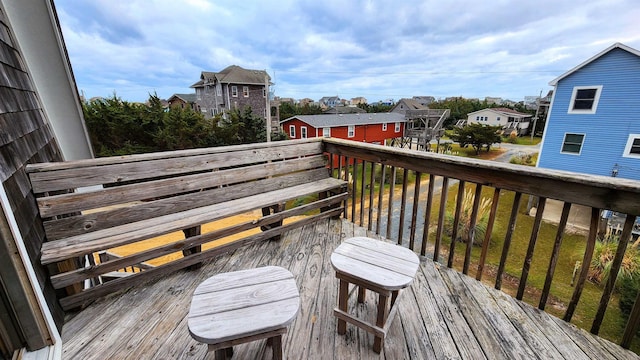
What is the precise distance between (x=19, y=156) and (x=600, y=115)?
12083 millimetres

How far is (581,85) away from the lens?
759 cm

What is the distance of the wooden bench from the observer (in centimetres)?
156

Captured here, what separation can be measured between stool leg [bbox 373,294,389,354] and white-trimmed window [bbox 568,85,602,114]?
1059 centimetres

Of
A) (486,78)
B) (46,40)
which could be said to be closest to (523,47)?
(46,40)

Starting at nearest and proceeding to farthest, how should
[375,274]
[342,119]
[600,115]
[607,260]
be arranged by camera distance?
[375,274] → [607,260] → [600,115] → [342,119]

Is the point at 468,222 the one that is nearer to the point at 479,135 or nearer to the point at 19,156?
the point at 19,156

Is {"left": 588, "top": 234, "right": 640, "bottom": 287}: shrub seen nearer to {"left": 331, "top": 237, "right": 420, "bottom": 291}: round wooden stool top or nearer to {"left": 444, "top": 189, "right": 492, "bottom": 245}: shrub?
{"left": 444, "top": 189, "right": 492, "bottom": 245}: shrub

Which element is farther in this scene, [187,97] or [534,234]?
[187,97]

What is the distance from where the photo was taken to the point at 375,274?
4.21 ft

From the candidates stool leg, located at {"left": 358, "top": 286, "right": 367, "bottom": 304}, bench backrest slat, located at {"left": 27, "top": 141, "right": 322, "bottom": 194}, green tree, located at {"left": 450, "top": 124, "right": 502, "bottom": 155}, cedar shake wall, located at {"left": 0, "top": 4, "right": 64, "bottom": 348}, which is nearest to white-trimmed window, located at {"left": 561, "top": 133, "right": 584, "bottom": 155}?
green tree, located at {"left": 450, "top": 124, "right": 502, "bottom": 155}

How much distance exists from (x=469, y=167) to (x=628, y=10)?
450 cm

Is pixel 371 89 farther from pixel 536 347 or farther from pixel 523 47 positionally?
pixel 536 347

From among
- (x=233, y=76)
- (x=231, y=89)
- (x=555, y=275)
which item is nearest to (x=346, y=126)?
(x=231, y=89)

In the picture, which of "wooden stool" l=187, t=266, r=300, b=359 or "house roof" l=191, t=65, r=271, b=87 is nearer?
"wooden stool" l=187, t=266, r=300, b=359
